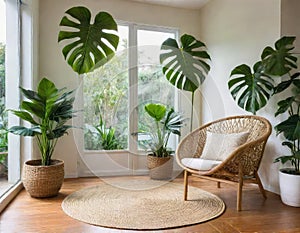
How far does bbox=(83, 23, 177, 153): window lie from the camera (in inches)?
160

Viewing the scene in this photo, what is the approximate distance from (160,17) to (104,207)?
118 inches

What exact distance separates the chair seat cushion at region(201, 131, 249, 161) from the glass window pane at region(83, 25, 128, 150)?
1.46 meters

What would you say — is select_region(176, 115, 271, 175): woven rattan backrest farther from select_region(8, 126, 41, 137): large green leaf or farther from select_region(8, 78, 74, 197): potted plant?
select_region(8, 126, 41, 137): large green leaf

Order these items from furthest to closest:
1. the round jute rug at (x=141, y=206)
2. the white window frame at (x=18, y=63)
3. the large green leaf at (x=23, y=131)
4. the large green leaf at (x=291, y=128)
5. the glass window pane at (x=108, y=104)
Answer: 1. the glass window pane at (x=108, y=104)
2. the white window frame at (x=18, y=63)
3. the large green leaf at (x=23, y=131)
4. the large green leaf at (x=291, y=128)
5. the round jute rug at (x=141, y=206)

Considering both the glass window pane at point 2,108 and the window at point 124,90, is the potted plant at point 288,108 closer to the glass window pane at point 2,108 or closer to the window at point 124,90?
the window at point 124,90

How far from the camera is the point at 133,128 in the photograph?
13.8 feet

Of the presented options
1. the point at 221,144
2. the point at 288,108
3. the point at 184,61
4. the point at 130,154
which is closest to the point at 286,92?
the point at 288,108

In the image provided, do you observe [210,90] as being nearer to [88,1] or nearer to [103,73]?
[103,73]

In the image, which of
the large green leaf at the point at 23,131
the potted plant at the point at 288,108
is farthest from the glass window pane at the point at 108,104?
Answer: the potted plant at the point at 288,108

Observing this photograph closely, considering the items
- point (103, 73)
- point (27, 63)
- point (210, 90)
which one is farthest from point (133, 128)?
point (27, 63)

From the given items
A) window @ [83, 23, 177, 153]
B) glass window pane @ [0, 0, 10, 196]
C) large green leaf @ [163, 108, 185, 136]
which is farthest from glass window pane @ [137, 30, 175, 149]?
glass window pane @ [0, 0, 10, 196]

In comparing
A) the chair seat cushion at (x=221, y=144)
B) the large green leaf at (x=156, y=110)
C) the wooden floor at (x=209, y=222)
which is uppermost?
the large green leaf at (x=156, y=110)

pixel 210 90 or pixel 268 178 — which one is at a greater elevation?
pixel 210 90

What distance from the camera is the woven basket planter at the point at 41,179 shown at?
282 centimetres
